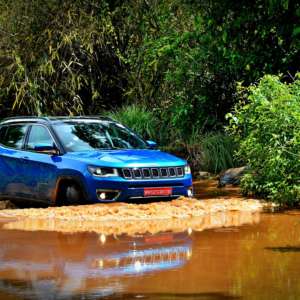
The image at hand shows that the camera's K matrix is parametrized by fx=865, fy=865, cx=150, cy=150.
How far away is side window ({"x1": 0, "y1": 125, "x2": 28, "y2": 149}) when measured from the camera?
48.6 ft

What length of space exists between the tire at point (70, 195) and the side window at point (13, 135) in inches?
60.5

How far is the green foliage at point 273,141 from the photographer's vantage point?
14.1m

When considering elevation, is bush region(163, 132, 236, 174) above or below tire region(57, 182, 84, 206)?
above

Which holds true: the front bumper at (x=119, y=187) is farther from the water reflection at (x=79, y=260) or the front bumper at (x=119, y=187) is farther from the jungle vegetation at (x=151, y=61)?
the jungle vegetation at (x=151, y=61)

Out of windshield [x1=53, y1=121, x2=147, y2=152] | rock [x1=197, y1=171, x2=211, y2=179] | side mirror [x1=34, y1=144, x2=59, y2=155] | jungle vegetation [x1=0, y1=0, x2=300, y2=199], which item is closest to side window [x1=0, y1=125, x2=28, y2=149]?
windshield [x1=53, y1=121, x2=147, y2=152]

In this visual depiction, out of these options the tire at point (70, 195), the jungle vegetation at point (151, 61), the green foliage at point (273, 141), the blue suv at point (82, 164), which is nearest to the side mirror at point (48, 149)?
the blue suv at point (82, 164)

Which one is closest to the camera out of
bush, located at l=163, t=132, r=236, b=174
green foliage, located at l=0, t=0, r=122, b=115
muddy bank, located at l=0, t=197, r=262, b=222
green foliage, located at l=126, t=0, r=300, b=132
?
muddy bank, located at l=0, t=197, r=262, b=222

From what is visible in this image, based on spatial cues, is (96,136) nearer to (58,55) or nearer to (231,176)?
(231,176)

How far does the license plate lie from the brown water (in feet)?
4.72

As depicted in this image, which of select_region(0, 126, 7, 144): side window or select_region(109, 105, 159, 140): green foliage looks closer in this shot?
select_region(0, 126, 7, 144): side window

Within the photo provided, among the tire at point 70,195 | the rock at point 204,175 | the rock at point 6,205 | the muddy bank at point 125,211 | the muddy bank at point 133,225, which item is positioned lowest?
the muddy bank at point 133,225

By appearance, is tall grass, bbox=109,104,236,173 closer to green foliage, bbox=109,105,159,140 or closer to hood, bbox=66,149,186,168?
green foliage, bbox=109,105,159,140

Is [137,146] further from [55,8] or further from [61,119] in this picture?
[55,8]

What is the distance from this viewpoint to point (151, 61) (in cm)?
2517
